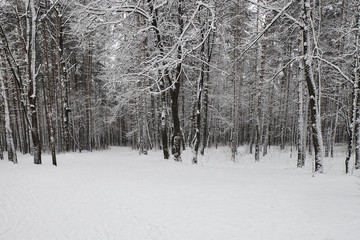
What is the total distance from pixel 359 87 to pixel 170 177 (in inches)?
378

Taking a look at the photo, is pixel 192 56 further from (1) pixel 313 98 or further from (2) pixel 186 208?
(1) pixel 313 98

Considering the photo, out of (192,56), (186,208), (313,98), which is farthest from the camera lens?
(313,98)

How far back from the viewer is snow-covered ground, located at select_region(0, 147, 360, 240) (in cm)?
365

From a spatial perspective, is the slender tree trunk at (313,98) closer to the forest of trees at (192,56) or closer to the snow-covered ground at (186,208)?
the forest of trees at (192,56)

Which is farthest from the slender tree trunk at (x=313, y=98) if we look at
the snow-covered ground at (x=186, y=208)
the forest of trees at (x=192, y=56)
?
the snow-covered ground at (x=186, y=208)

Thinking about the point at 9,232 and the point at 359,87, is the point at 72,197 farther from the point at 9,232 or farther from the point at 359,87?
the point at 359,87

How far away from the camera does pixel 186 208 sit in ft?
15.5

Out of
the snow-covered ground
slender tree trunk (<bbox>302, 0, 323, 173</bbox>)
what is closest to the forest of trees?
slender tree trunk (<bbox>302, 0, 323, 173</bbox>)

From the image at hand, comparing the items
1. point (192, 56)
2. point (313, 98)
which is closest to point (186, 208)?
point (192, 56)

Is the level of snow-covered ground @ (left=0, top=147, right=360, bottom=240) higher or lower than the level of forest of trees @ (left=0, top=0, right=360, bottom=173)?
lower

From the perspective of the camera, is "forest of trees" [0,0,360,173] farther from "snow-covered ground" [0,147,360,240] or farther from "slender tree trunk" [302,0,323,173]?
"snow-covered ground" [0,147,360,240]

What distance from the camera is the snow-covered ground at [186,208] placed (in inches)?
144

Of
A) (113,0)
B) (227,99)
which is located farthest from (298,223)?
(227,99)

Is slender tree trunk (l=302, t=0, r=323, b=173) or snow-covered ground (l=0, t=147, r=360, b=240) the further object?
slender tree trunk (l=302, t=0, r=323, b=173)
